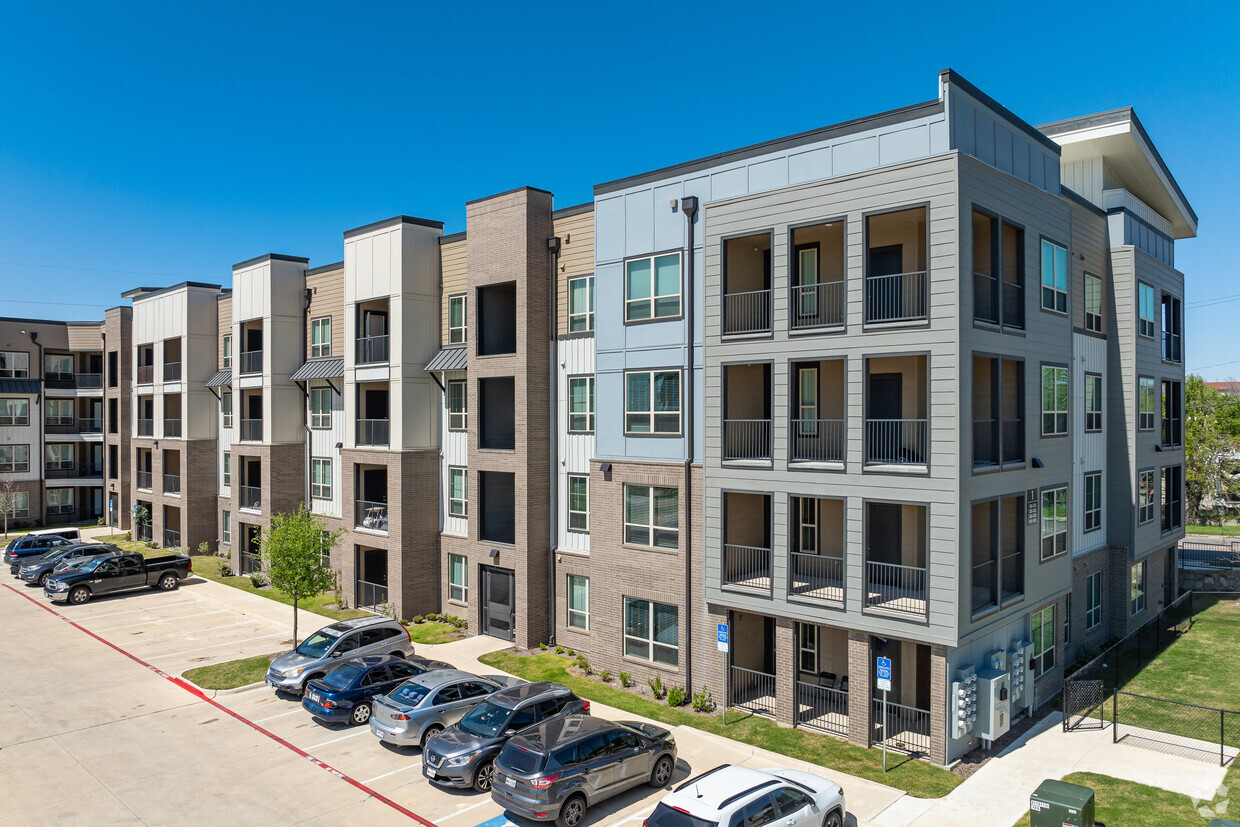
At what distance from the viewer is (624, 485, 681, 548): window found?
68.5 ft

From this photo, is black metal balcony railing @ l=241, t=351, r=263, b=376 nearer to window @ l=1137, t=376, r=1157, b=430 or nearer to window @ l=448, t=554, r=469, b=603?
window @ l=448, t=554, r=469, b=603

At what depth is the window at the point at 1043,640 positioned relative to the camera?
20.2 metres

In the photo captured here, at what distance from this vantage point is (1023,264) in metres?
18.8

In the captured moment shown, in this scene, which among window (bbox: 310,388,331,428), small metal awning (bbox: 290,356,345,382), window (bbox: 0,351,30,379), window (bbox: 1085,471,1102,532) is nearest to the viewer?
window (bbox: 1085,471,1102,532)

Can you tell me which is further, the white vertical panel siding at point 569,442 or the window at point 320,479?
the window at point 320,479

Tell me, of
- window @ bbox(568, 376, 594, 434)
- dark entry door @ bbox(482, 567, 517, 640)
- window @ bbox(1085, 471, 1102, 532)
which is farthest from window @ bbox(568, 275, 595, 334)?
window @ bbox(1085, 471, 1102, 532)

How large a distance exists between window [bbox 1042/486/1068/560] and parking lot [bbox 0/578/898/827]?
9.06 m

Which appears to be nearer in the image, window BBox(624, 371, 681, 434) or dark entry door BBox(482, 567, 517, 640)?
window BBox(624, 371, 681, 434)

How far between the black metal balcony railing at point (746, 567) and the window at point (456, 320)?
1363cm

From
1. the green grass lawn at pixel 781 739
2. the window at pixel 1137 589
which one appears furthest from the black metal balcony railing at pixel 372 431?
the window at pixel 1137 589

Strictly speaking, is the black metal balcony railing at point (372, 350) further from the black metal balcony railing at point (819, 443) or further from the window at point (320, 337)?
the black metal balcony railing at point (819, 443)

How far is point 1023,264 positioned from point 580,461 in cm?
1340

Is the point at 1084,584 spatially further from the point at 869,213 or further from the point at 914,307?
the point at 869,213

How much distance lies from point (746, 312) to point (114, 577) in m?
29.3
